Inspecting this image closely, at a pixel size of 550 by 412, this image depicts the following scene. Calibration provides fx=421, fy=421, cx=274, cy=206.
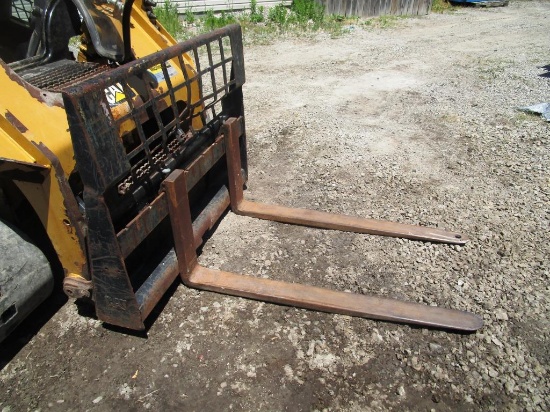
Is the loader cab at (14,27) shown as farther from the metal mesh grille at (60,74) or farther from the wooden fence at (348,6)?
the wooden fence at (348,6)

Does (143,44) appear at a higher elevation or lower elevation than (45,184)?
higher

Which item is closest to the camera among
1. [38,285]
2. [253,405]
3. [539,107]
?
[253,405]

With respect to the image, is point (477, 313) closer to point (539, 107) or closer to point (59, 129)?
point (59, 129)

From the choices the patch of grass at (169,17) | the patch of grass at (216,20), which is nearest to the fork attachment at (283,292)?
the patch of grass at (169,17)

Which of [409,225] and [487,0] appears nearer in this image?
[409,225]

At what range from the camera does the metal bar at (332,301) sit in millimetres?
2496

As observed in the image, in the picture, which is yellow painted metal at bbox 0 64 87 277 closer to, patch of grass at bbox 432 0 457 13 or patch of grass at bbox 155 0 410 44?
patch of grass at bbox 155 0 410 44

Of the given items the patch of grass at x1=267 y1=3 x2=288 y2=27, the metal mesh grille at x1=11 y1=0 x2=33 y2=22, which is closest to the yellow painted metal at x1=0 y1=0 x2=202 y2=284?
the metal mesh grille at x1=11 y1=0 x2=33 y2=22

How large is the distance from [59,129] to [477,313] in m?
2.61

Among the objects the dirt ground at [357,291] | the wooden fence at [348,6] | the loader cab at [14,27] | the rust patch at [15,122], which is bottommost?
the dirt ground at [357,291]

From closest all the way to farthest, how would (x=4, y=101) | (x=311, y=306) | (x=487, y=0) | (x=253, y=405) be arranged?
(x=4, y=101) < (x=253, y=405) < (x=311, y=306) < (x=487, y=0)

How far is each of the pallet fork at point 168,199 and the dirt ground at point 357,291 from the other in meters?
0.11

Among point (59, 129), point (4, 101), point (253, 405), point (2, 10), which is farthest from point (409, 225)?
point (2, 10)

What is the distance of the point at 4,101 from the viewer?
1959 millimetres
